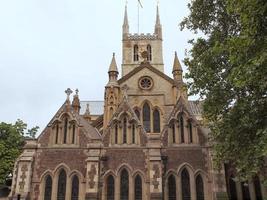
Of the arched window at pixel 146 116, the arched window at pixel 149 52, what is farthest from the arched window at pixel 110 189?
the arched window at pixel 149 52

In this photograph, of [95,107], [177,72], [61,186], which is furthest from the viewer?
[95,107]

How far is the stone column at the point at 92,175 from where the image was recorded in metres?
20.0

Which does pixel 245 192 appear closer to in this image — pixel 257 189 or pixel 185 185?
pixel 257 189

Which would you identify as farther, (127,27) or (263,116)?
(127,27)

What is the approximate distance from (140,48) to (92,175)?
36684 mm

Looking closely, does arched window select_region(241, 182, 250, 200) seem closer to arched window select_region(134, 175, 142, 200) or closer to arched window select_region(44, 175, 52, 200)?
arched window select_region(134, 175, 142, 200)

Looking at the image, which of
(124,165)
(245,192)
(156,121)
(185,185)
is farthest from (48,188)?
(156,121)

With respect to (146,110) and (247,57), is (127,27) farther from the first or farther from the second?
(247,57)

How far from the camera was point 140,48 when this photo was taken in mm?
54344

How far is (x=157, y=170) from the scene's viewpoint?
20.4 meters

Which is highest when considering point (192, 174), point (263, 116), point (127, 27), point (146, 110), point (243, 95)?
point (127, 27)

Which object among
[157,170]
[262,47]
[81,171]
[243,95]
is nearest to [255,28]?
[262,47]

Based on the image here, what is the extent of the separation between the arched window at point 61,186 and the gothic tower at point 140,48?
104 ft

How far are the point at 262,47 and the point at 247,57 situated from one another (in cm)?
69
